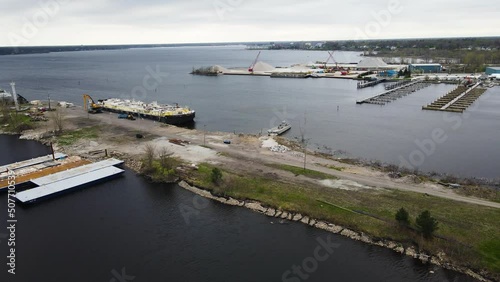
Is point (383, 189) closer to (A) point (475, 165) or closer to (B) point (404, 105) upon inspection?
(A) point (475, 165)

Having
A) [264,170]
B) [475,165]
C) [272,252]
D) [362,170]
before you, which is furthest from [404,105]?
[272,252]

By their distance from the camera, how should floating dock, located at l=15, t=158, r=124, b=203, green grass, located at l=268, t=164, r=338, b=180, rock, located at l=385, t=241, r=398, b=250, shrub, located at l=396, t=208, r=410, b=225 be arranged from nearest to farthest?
rock, located at l=385, t=241, r=398, b=250, shrub, located at l=396, t=208, r=410, b=225, floating dock, located at l=15, t=158, r=124, b=203, green grass, located at l=268, t=164, r=338, b=180

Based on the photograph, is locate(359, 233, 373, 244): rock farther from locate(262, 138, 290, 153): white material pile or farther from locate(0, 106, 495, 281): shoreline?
locate(262, 138, 290, 153): white material pile

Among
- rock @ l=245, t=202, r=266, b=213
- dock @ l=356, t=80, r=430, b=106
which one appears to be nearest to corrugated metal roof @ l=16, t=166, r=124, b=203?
rock @ l=245, t=202, r=266, b=213

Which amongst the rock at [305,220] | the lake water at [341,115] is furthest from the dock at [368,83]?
the rock at [305,220]

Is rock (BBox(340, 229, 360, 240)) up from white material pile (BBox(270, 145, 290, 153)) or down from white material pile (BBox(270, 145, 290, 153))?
down

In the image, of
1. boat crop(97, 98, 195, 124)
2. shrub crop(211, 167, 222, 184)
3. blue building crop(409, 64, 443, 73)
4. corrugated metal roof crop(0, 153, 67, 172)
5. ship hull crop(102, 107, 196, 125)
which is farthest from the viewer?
blue building crop(409, 64, 443, 73)

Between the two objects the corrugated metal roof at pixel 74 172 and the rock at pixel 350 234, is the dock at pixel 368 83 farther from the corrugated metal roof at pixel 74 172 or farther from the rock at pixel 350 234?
the rock at pixel 350 234

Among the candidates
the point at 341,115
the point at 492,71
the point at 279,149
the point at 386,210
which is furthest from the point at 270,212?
the point at 492,71
